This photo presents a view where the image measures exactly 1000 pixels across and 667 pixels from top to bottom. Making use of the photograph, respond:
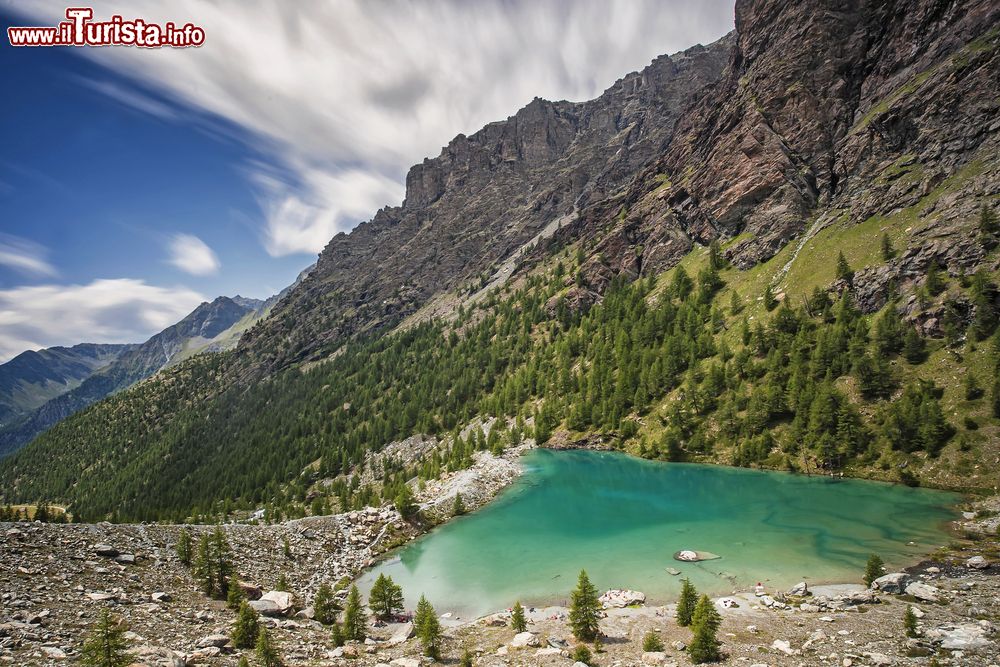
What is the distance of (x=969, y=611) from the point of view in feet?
67.3

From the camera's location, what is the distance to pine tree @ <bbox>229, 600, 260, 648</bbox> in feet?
61.0

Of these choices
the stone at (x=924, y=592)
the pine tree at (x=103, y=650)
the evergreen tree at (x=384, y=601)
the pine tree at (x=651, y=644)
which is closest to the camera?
A: the pine tree at (x=103, y=650)

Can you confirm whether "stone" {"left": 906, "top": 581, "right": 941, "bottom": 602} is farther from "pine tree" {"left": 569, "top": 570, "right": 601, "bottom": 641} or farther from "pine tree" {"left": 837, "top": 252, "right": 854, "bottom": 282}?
"pine tree" {"left": 837, "top": 252, "right": 854, "bottom": 282}

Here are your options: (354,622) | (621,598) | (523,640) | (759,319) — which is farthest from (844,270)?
(354,622)

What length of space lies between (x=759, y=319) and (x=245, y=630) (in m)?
96.3

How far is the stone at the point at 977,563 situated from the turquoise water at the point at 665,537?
10.2ft

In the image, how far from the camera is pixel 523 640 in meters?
21.5

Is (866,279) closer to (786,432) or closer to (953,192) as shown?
(953,192)

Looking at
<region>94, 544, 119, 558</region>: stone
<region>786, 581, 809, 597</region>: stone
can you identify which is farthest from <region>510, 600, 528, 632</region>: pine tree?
<region>94, 544, 119, 558</region>: stone

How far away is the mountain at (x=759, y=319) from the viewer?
59062 millimetres

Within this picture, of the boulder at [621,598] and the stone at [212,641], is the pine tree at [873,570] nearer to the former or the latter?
the boulder at [621,598]

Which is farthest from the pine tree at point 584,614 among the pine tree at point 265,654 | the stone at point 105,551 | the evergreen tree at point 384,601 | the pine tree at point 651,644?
the stone at point 105,551

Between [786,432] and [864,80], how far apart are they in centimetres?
11689

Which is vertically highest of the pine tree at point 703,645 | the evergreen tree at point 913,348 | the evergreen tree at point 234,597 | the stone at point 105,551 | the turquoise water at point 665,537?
the evergreen tree at point 913,348
